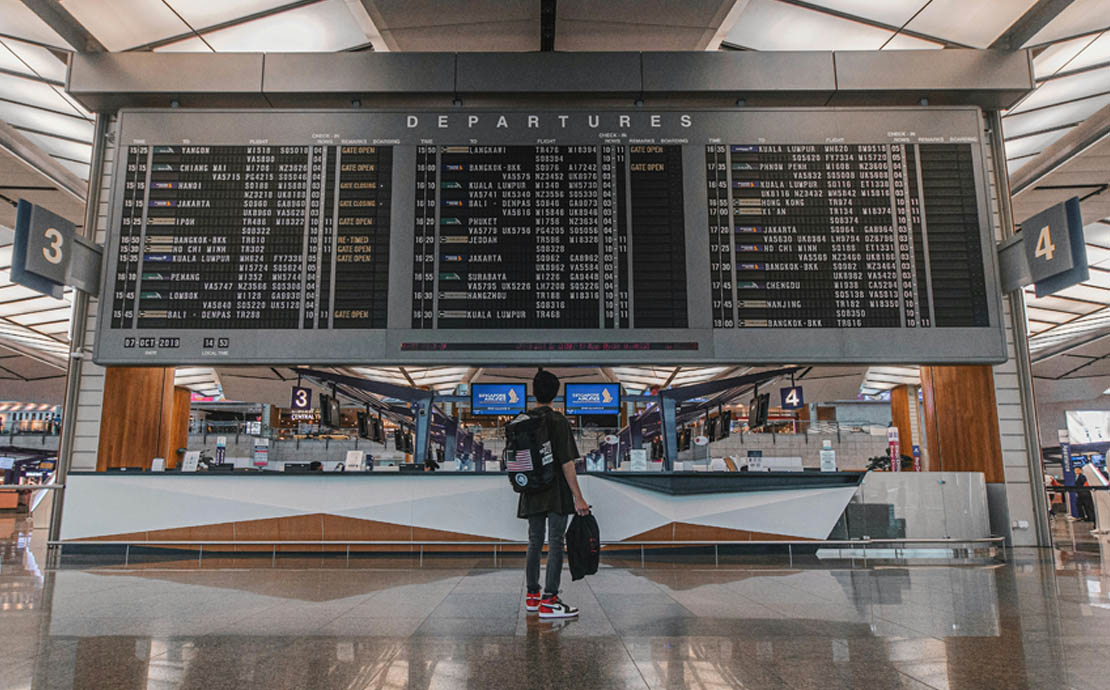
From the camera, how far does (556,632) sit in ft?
12.3

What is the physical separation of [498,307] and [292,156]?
2836 mm

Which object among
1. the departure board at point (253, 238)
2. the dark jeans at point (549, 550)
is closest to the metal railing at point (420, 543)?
the departure board at point (253, 238)

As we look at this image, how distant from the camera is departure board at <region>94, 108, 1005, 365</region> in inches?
286

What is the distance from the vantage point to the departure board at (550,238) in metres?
7.27

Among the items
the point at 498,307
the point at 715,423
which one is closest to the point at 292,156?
the point at 498,307

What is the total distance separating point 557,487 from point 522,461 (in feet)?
0.91

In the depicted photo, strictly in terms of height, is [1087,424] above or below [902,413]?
above

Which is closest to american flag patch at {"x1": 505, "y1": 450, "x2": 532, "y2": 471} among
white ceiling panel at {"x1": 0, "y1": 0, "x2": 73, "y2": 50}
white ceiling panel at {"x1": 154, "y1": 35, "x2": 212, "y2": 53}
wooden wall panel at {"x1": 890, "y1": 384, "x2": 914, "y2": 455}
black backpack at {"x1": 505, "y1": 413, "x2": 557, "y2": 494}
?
black backpack at {"x1": 505, "y1": 413, "x2": 557, "y2": 494}

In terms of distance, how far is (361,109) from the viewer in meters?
7.97

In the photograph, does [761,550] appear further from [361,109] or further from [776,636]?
[361,109]

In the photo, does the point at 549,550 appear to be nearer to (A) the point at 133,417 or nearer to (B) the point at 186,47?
(A) the point at 133,417

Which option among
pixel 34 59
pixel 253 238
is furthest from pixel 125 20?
pixel 253 238

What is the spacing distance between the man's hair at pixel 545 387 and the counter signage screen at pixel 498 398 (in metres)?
7.60

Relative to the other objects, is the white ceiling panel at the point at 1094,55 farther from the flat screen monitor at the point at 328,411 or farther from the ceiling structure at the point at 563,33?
the flat screen monitor at the point at 328,411
